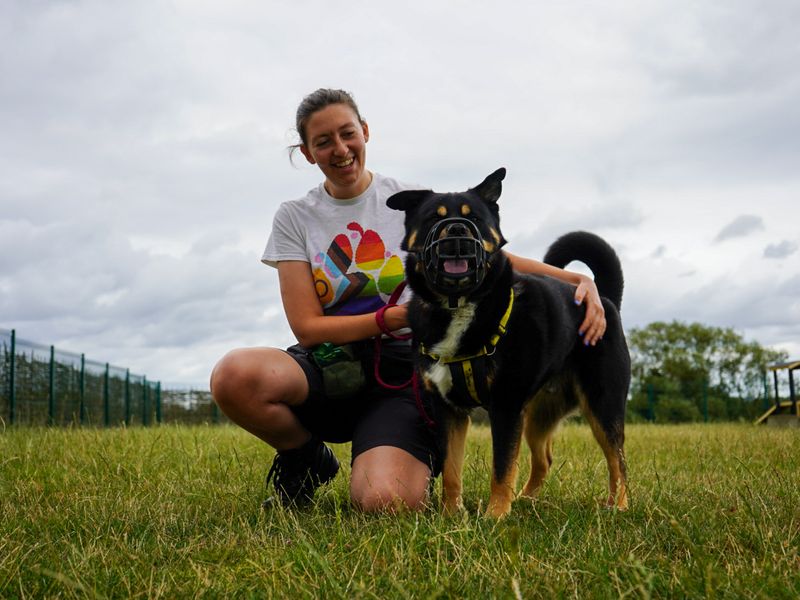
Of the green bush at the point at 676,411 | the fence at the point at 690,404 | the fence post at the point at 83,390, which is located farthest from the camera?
the green bush at the point at 676,411

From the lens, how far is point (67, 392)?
15516 millimetres

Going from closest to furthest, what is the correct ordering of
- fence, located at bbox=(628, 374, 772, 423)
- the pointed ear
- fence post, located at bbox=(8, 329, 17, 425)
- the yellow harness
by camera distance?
the yellow harness < the pointed ear < fence post, located at bbox=(8, 329, 17, 425) < fence, located at bbox=(628, 374, 772, 423)

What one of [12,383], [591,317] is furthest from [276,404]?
[12,383]

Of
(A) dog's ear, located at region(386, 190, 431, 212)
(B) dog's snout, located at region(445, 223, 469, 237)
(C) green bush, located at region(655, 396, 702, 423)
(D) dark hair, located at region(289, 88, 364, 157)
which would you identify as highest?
(D) dark hair, located at region(289, 88, 364, 157)

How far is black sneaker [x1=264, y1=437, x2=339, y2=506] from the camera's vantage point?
12.8 feet

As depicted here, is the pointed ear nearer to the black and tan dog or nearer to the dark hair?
the black and tan dog

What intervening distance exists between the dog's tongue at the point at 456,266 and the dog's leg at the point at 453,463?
789 mm

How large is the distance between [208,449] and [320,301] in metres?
2.33

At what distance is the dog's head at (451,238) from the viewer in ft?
10.4

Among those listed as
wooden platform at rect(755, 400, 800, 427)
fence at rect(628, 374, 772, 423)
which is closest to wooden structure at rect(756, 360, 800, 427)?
wooden platform at rect(755, 400, 800, 427)

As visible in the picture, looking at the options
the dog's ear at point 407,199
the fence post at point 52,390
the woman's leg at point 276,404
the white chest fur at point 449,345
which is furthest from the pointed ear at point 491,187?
the fence post at point 52,390

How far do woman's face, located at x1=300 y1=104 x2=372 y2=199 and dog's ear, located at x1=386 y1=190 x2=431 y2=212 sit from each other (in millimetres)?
510

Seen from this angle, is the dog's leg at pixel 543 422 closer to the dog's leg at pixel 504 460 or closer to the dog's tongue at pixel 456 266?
the dog's leg at pixel 504 460

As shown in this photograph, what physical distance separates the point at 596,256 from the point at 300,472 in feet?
7.22
